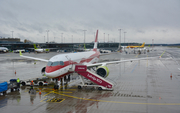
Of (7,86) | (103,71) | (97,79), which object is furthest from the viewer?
(103,71)

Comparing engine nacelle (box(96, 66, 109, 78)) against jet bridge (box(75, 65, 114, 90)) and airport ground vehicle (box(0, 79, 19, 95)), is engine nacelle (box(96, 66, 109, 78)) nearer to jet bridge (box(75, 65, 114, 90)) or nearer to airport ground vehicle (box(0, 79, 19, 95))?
jet bridge (box(75, 65, 114, 90))

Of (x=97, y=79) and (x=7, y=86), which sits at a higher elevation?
(x=97, y=79)

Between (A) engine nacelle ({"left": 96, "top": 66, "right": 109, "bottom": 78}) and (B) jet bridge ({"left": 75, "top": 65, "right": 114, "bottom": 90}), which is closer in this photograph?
(B) jet bridge ({"left": 75, "top": 65, "right": 114, "bottom": 90})

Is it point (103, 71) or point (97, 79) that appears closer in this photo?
point (97, 79)

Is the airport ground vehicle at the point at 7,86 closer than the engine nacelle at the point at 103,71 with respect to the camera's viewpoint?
Yes

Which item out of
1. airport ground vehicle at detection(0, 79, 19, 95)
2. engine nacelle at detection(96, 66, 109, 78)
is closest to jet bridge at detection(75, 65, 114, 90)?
engine nacelle at detection(96, 66, 109, 78)

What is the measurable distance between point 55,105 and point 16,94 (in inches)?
280

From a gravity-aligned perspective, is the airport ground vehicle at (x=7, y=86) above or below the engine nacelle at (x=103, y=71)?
below

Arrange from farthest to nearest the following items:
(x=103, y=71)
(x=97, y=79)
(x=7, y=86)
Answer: (x=103, y=71)
(x=97, y=79)
(x=7, y=86)

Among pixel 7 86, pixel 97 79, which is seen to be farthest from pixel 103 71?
pixel 7 86

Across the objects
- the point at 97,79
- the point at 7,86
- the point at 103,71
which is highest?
the point at 103,71

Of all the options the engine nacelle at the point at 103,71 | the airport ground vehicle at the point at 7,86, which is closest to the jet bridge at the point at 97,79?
the engine nacelle at the point at 103,71

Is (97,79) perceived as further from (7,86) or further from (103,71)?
(7,86)

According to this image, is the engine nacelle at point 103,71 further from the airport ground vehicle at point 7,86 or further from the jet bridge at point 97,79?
the airport ground vehicle at point 7,86
